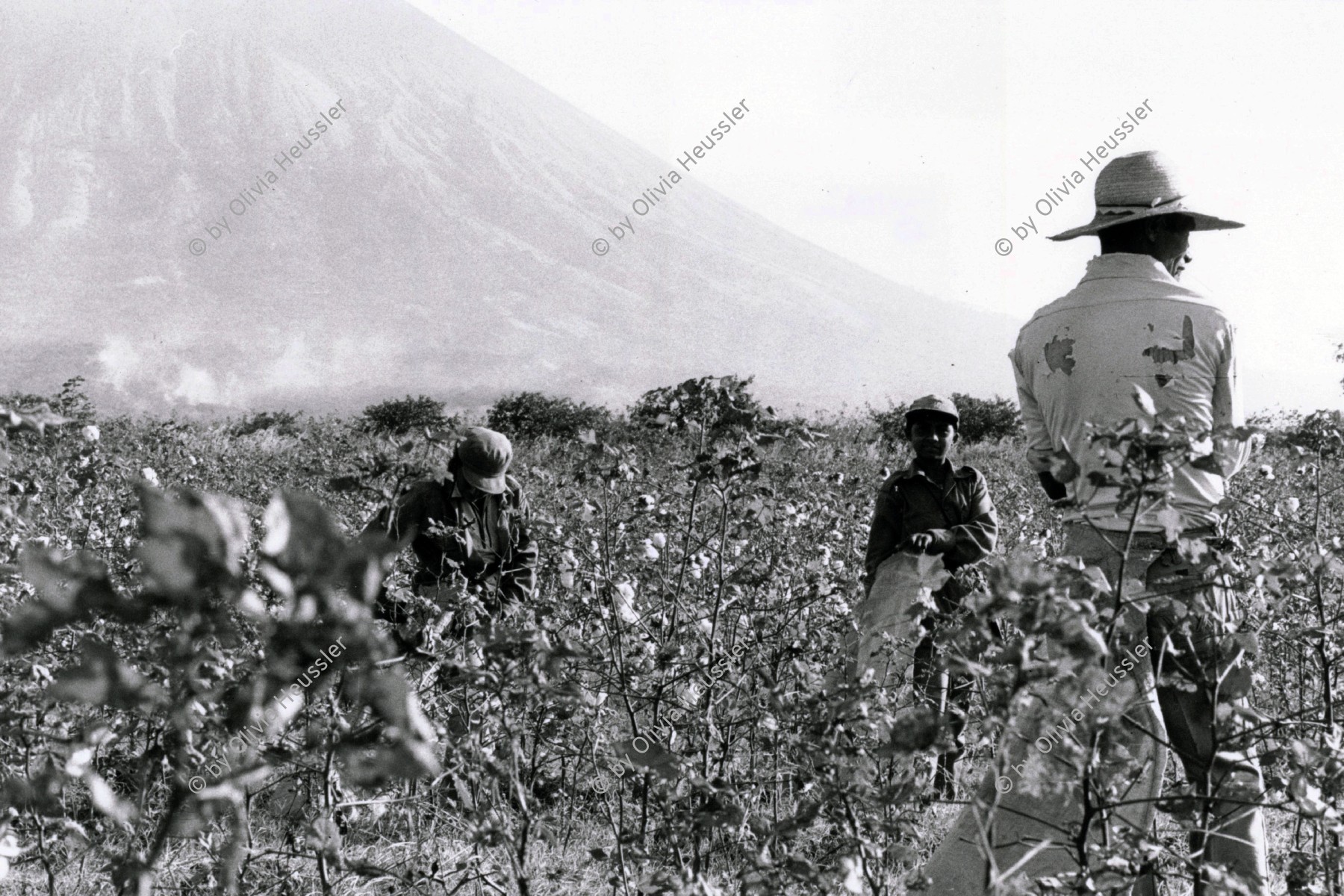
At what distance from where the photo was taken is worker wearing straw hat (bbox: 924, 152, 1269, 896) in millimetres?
2037

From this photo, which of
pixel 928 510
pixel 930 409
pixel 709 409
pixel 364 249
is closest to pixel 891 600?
pixel 928 510

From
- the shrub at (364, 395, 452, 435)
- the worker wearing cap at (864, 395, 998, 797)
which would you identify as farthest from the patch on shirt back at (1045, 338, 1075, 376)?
the shrub at (364, 395, 452, 435)

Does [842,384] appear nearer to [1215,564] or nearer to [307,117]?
[307,117]

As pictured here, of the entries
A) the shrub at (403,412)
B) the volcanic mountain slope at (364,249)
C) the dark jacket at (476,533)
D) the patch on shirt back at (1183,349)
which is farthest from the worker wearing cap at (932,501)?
the volcanic mountain slope at (364,249)

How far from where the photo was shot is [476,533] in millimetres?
3887

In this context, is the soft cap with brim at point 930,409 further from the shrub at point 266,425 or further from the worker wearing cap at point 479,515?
the shrub at point 266,425

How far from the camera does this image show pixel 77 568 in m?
0.73

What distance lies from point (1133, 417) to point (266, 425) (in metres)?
19.9

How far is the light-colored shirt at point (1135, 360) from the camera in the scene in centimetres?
226

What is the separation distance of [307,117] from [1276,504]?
126 metres

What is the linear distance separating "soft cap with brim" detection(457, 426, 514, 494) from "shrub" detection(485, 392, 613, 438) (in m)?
16.7

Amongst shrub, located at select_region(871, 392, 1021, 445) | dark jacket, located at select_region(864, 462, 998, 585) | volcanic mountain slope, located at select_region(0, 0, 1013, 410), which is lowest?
dark jacket, located at select_region(864, 462, 998, 585)

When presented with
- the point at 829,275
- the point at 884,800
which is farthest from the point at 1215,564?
the point at 829,275

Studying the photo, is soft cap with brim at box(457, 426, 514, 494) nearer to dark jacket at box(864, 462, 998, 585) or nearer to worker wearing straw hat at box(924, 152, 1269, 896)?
Answer: dark jacket at box(864, 462, 998, 585)
